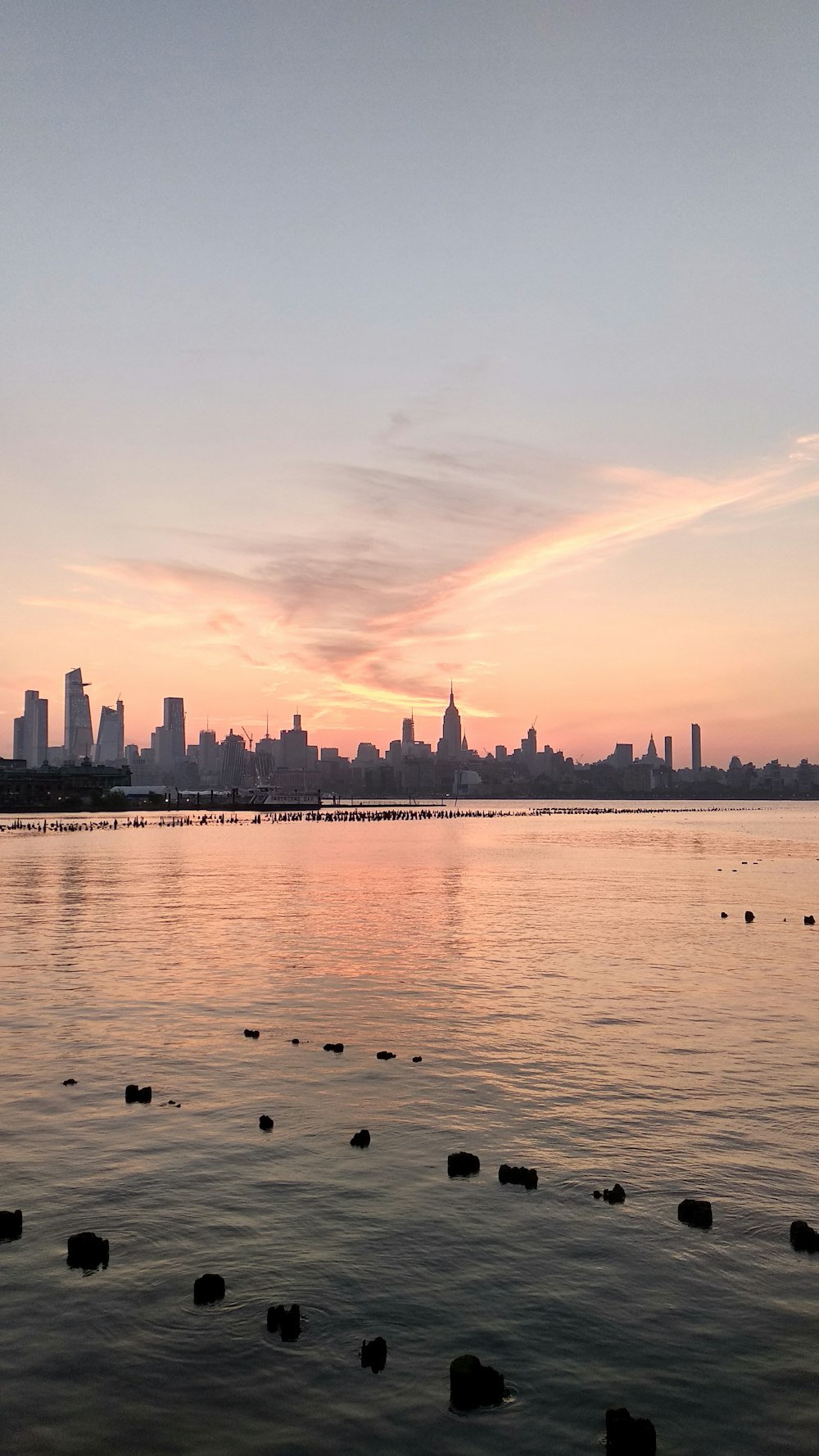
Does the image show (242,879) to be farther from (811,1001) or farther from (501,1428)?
(501,1428)

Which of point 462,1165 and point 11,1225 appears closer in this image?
point 11,1225

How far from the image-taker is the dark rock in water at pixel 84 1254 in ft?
51.1

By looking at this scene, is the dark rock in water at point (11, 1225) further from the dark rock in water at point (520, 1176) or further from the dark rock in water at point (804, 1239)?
the dark rock in water at point (804, 1239)

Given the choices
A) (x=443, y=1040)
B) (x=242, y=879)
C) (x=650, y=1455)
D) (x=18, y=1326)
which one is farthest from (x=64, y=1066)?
(x=242, y=879)

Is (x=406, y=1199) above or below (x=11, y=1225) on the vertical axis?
below

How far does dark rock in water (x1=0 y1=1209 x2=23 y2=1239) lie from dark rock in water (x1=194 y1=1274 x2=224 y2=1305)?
3.94m

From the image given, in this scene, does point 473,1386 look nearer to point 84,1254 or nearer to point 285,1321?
point 285,1321

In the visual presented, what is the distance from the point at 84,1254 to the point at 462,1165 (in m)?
7.01

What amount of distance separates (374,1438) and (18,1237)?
776 centimetres

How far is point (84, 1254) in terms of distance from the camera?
615 inches

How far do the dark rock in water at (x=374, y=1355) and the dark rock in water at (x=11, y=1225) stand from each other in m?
6.74

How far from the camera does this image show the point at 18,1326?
1383 cm

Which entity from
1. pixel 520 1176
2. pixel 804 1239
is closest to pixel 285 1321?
pixel 520 1176

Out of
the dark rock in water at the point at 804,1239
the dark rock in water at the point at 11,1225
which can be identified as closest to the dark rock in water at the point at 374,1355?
the dark rock in water at the point at 11,1225
